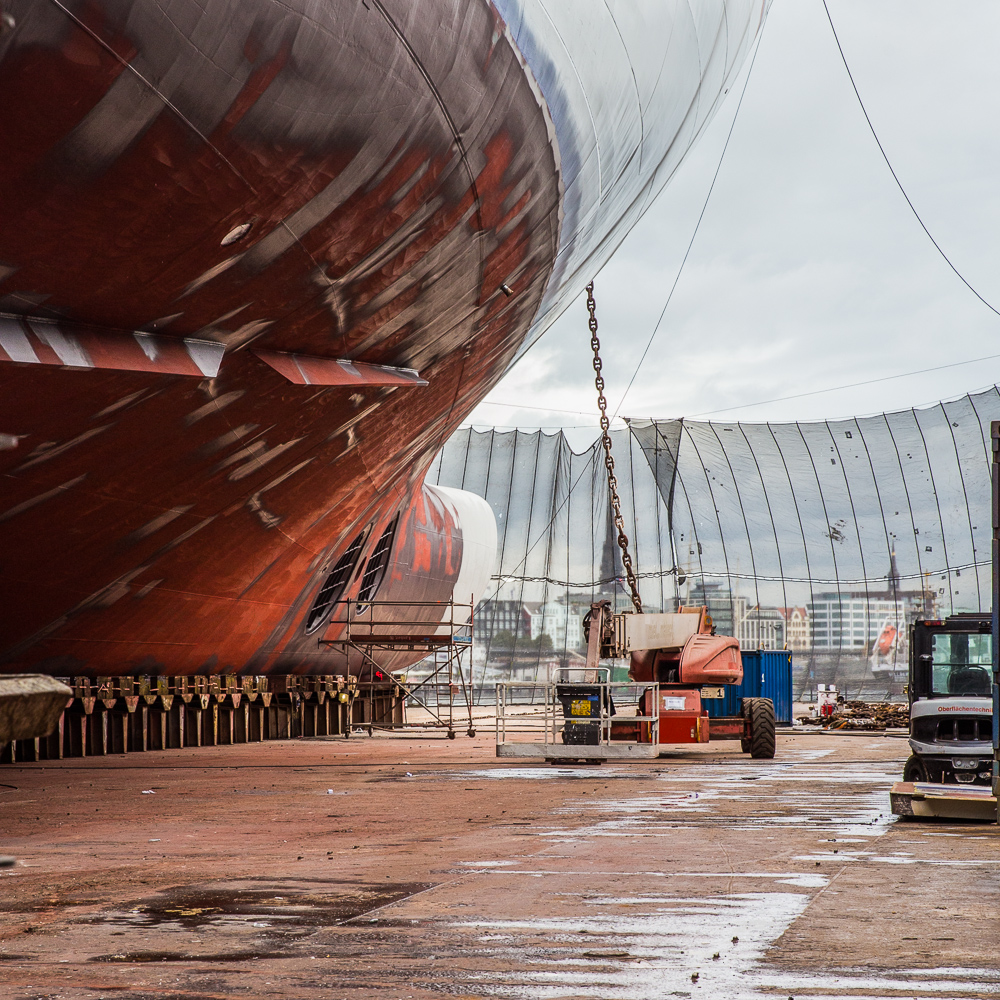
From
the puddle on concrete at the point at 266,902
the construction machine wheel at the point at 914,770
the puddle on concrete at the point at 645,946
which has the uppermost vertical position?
the puddle on concrete at the point at 645,946

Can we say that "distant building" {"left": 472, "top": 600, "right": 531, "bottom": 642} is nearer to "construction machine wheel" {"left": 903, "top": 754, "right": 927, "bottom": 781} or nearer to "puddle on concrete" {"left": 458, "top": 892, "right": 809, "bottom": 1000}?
"construction machine wheel" {"left": 903, "top": 754, "right": 927, "bottom": 781}

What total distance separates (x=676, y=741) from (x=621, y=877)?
36.4 ft

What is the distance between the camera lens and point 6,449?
427 inches

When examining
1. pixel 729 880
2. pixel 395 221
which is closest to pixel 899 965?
pixel 729 880

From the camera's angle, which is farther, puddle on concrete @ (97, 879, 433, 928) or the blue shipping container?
the blue shipping container

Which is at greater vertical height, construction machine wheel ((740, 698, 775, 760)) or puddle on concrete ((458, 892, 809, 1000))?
puddle on concrete ((458, 892, 809, 1000))

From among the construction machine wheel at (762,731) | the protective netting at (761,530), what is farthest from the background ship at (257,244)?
the protective netting at (761,530)

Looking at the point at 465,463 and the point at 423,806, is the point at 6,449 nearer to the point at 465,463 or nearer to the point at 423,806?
the point at 423,806

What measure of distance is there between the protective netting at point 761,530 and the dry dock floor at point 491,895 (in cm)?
3945

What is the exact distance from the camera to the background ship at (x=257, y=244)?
834cm

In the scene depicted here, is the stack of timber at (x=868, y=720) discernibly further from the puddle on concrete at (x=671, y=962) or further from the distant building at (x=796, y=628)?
the puddle on concrete at (x=671, y=962)

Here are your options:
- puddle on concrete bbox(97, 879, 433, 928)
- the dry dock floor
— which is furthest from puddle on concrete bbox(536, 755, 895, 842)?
puddle on concrete bbox(97, 879, 433, 928)

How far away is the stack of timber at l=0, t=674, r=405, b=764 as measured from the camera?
17.2 meters

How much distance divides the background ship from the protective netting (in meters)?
35.2
